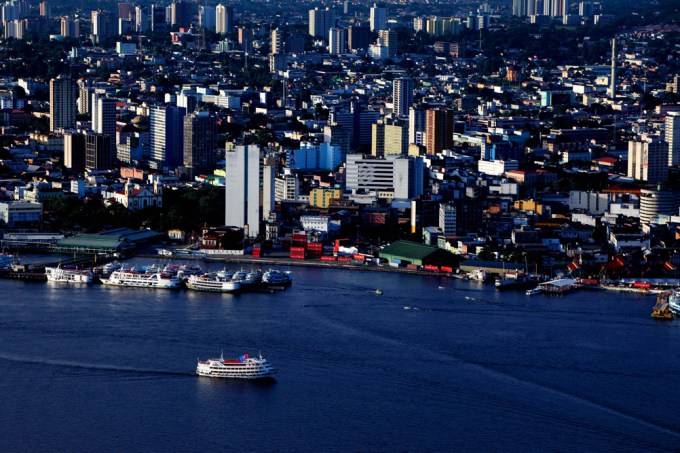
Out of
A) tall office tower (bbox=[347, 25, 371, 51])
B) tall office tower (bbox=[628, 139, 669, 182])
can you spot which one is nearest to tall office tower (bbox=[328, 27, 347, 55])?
tall office tower (bbox=[347, 25, 371, 51])

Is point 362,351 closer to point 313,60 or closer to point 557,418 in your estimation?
point 557,418

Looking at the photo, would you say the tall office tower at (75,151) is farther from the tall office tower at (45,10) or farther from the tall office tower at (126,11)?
the tall office tower at (45,10)

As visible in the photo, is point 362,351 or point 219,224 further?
point 219,224

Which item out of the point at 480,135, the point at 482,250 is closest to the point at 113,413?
the point at 482,250

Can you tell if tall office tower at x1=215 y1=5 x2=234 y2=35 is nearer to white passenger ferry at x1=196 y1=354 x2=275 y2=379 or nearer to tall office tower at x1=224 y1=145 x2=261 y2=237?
tall office tower at x1=224 y1=145 x2=261 y2=237

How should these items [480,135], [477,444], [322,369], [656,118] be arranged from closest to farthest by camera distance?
1. [477,444]
2. [322,369]
3. [480,135]
4. [656,118]

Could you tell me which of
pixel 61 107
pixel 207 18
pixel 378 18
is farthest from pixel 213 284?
pixel 378 18

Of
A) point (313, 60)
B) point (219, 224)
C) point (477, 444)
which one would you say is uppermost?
point (313, 60)
